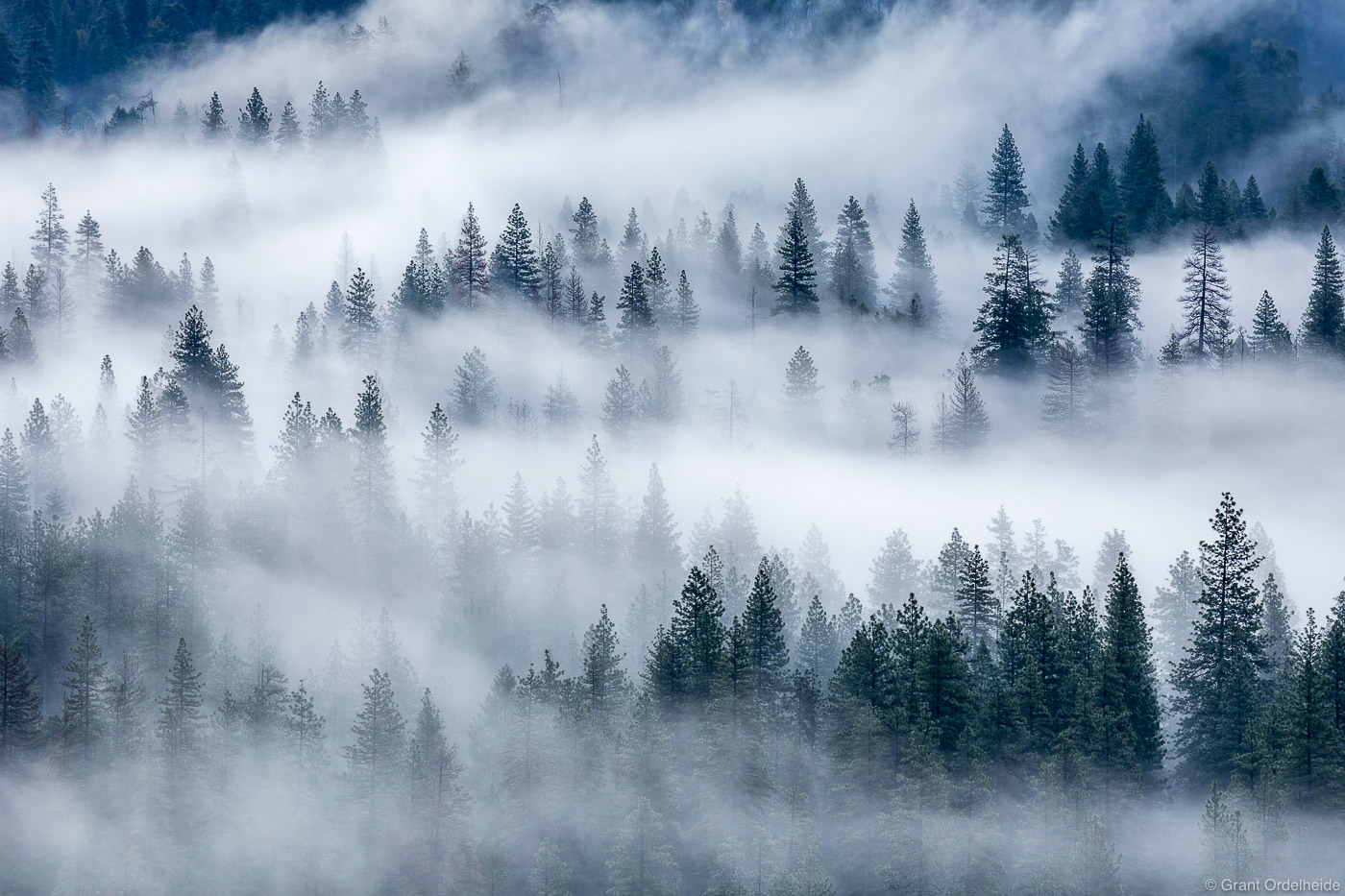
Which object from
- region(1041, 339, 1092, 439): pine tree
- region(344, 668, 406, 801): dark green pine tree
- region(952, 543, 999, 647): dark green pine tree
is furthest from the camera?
region(1041, 339, 1092, 439): pine tree

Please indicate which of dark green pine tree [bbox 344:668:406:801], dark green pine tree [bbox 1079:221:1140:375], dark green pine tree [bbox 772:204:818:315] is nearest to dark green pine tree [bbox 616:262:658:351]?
dark green pine tree [bbox 772:204:818:315]

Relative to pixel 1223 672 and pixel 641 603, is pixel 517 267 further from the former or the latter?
pixel 1223 672

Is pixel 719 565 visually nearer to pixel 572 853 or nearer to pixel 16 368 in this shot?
pixel 572 853

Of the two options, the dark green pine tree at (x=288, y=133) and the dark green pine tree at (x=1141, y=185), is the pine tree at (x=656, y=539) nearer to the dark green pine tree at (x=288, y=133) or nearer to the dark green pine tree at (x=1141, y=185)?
the dark green pine tree at (x=1141, y=185)

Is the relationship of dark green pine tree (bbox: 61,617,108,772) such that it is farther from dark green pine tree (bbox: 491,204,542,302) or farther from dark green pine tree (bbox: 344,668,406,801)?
dark green pine tree (bbox: 491,204,542,302)

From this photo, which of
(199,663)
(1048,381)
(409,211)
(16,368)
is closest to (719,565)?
(199,663)

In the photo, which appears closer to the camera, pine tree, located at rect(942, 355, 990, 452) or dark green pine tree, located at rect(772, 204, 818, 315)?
pine tree, located at rect(942, 355, 990, 452)

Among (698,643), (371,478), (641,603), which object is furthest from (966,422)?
(698,643)
